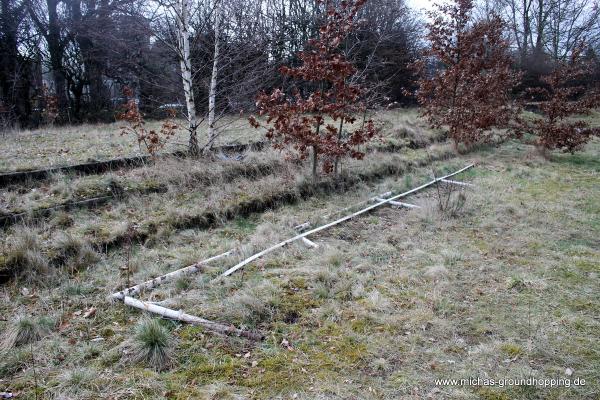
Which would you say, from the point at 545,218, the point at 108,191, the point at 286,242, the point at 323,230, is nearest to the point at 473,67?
the point at 545,218

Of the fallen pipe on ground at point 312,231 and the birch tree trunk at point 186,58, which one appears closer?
the fallen pipe on ground at point 312,231

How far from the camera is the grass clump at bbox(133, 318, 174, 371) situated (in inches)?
122

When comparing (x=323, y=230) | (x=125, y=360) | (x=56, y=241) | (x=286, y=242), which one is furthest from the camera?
(x=323, y=230)

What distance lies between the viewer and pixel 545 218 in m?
6.40

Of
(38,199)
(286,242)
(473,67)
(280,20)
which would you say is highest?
(280,20)

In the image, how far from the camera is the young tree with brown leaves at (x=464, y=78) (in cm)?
1228

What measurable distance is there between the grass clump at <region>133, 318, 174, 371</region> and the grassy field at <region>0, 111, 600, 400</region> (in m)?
0.02

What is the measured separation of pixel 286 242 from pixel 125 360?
2.57 m

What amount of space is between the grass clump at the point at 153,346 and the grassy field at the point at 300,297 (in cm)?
2

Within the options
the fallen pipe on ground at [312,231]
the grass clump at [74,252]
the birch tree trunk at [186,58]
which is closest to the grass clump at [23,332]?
the grass clump at [74,252]

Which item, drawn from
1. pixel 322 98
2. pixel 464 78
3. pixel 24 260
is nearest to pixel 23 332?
pixel 24 260

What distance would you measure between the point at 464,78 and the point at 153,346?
12.0m

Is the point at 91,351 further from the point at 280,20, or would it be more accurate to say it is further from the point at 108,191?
the point at 280,20

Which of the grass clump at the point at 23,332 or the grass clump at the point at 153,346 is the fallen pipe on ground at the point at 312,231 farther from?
the grass clump at the point at 23,332
